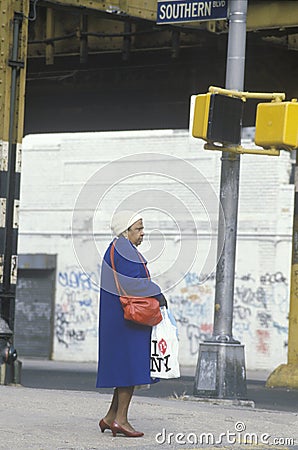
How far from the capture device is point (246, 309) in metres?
31.5

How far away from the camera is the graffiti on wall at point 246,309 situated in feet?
102

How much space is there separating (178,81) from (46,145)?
15057mm

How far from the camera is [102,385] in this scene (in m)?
9.15

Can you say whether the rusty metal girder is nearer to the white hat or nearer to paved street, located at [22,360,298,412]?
paved street, located at [22,360,298,412]

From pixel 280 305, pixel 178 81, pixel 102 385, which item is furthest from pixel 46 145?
pixel 102 385

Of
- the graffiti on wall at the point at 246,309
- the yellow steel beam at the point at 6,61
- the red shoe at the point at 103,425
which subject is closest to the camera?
the red shoe at the point at 103,425

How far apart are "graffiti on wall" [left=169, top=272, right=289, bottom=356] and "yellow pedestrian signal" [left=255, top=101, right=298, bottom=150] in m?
18.3

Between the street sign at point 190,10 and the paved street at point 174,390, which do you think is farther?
the paved street at point 174,390

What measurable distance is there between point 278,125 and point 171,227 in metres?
20.4

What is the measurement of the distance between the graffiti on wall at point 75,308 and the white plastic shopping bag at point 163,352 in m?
24.1

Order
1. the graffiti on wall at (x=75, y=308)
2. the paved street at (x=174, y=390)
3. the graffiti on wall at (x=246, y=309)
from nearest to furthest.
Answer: the paved street at (x=174, y=390)
the graffiti on wall at (x=246, y=309)
the graffiti on wall at (x=75, y=308)

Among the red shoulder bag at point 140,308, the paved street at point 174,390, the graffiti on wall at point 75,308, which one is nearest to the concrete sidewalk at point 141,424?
the red shoulder bag at point 140,308

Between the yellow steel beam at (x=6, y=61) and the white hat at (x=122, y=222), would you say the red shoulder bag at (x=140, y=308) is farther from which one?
the yellow steel beam at (x=6, y=61)

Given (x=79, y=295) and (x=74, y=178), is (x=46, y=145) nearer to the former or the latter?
(x=74, y=178)
